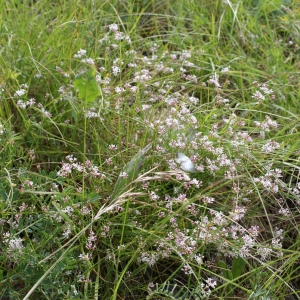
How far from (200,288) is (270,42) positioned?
61.5 inches

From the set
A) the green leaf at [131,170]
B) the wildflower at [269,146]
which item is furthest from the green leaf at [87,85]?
the wildflower at [269,146]

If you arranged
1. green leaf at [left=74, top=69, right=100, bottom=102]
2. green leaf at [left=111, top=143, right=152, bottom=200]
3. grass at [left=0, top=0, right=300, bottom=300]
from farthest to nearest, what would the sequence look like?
1. green leaf at [left=74, top=69, right=100, bottom=102]
2. green leaf at [left=111, top=143, right=152, bottom=200]
3. grass at [left=0, top=0, right=300, bottom=300]

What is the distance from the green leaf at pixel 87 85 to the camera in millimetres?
1759

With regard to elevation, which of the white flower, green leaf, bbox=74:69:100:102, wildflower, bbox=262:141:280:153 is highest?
green leaf, bbox=74:69:100:102

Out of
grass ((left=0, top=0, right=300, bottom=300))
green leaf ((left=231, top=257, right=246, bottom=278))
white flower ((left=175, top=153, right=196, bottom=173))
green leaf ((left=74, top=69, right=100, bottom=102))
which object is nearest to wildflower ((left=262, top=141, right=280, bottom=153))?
grass ((left=0, top=0, right=300, bottom=300))

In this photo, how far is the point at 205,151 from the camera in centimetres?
179

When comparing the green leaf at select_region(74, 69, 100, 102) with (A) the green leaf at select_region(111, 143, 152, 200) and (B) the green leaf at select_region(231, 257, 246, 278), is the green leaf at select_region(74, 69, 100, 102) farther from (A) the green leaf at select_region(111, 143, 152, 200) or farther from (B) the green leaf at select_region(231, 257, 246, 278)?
(B) the green leaf at select_region(231, 257, 246, 278)

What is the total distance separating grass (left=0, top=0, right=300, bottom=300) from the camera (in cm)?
152

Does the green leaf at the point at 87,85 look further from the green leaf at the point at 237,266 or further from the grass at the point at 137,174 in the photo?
the green leaf at the point at 237,266

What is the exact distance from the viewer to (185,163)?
1.70 metres

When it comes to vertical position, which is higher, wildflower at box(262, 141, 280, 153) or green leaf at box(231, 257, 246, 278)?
wildflower at box(262, 141, 280, 153)

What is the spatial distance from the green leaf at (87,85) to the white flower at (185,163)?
35 centimetres

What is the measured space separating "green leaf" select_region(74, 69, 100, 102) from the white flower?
0.35m

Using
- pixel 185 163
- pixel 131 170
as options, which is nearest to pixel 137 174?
pixel 131 170
